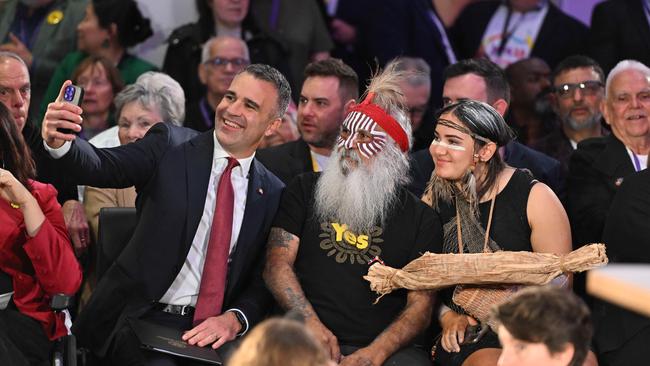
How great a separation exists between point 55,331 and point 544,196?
2.17m

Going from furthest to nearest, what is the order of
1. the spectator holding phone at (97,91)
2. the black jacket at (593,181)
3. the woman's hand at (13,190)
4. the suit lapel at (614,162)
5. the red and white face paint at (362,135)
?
the spectator holding phone at (97,91) < the suit lapel at (614,162) < the black jacket at (593,181) < the red and white face paint at (362,135) < the woman's hand at (13,190)

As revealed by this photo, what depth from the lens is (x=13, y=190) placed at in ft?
14.7

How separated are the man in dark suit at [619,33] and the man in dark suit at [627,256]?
2869 millimetres

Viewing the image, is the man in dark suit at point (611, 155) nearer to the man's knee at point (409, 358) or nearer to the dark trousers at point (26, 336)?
the man's knee at point (409, 358)

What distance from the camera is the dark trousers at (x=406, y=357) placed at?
4738 mm

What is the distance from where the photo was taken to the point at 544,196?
4.90 m

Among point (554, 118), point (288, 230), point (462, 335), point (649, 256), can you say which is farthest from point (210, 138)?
point (554, 118)

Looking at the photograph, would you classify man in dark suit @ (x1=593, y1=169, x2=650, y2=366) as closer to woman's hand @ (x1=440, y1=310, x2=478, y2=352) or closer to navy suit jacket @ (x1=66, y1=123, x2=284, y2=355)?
woman's hand @ (x1=440, y1=310, x2=478, y2=352)

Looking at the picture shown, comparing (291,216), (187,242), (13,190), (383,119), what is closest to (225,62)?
(383,119)

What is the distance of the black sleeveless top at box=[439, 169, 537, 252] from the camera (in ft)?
15.9

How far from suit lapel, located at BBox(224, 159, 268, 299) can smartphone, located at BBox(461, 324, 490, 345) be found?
1.00m

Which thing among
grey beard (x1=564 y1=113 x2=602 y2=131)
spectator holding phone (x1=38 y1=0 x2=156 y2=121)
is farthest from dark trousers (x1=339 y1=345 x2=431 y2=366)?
spectator holding phone (x1=38 y1=0 x2=156 y2=121)

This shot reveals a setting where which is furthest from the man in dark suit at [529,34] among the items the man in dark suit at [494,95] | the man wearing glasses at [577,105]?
the man in dark suit at [494,95]

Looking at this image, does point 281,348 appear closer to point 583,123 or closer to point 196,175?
point 196,175
